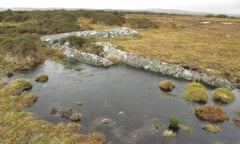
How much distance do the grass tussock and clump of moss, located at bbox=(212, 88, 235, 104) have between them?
45.9 ft

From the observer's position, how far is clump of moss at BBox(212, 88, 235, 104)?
25.0 meters

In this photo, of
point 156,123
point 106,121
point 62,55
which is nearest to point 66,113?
point 106,121

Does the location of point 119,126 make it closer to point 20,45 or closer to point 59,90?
point 59,90

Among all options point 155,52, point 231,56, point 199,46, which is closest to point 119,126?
point 155,52

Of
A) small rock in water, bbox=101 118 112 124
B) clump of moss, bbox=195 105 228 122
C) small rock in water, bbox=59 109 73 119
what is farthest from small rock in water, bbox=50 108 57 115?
clump of moss, bbox=195 105 228 122

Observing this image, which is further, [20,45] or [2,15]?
[2,15]

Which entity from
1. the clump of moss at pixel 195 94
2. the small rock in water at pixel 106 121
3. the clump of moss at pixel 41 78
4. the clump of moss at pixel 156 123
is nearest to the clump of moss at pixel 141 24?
the clump of moss at pixel 41 78

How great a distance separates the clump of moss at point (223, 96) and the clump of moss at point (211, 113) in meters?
2.92

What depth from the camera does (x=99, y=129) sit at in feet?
62.5

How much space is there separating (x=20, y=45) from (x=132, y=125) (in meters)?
26.4

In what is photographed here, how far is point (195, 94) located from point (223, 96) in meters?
2.92

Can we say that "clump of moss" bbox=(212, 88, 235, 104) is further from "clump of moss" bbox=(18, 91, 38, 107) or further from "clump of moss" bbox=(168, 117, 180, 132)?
"clump of moss" bbox=(18, 91, 38, 107)

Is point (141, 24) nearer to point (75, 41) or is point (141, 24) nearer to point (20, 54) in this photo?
point (75, 41)

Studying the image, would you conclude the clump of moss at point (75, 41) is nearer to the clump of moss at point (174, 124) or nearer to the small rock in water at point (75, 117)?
the small rock in water at point (75, 117)
